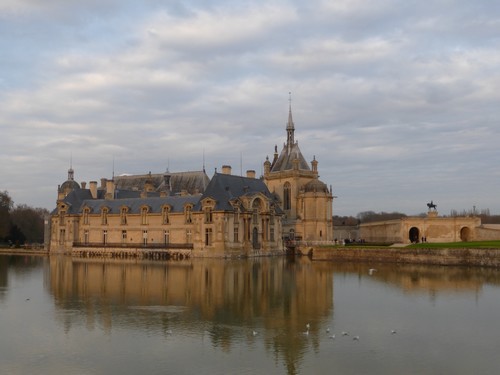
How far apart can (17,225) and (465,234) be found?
203ft

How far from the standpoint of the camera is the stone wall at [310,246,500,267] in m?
41.1

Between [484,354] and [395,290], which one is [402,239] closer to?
[395,290]

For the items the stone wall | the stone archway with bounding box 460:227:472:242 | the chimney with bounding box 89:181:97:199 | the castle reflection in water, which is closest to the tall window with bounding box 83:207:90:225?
the chimney with bounding box 89:181:97:199

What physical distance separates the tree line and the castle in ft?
29.1

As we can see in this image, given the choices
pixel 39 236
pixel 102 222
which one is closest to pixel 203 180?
pixel 102 222

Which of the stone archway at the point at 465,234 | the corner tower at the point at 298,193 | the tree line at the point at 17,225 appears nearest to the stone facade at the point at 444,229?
the stone archway at the point at 465,234

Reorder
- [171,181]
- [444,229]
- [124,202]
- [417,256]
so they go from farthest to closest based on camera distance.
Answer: [171,181], [124,202], [444,229], [417,256]

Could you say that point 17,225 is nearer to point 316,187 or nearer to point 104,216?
point 104,216

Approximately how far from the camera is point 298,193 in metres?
68.2

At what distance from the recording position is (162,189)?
227ft

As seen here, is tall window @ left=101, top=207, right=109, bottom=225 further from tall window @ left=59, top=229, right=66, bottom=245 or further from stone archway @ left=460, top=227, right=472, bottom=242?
stone archway @ left=460, top=227, right=472, bottom=242

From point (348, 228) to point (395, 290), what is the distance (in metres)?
53.7

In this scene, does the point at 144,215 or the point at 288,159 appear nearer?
the point at 144,215

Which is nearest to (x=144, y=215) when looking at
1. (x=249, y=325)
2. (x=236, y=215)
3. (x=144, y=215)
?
(x=144, y=215)
